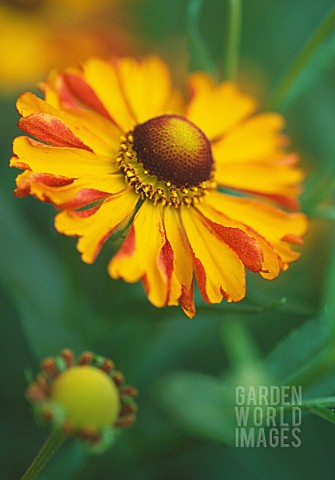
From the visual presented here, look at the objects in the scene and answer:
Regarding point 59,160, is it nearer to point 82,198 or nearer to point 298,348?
point 82,198

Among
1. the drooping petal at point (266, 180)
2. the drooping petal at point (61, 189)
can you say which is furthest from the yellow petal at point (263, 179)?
the drooping petal at point (61, 189)

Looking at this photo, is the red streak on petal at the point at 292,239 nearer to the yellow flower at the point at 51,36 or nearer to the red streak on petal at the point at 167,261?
the red streak on petal at the point at 167,261

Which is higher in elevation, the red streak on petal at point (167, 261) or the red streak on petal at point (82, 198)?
the red streak on petal at point (82, 198)

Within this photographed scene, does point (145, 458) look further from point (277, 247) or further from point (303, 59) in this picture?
point (303, 59)

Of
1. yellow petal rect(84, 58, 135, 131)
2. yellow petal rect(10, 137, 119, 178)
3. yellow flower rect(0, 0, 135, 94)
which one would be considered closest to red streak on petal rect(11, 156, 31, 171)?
yellow petal rect(10, 137, 119, 178)

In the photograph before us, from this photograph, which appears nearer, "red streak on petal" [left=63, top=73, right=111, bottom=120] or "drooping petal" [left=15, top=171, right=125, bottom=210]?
"drooping petal" [left=15, top=171, right=125, bottom=210]

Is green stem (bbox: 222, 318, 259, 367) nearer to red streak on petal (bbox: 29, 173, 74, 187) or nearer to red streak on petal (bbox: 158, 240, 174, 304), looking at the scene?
red streak on petal (bbox: 158, 240, 174, 304)

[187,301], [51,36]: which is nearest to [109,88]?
[187,301]
